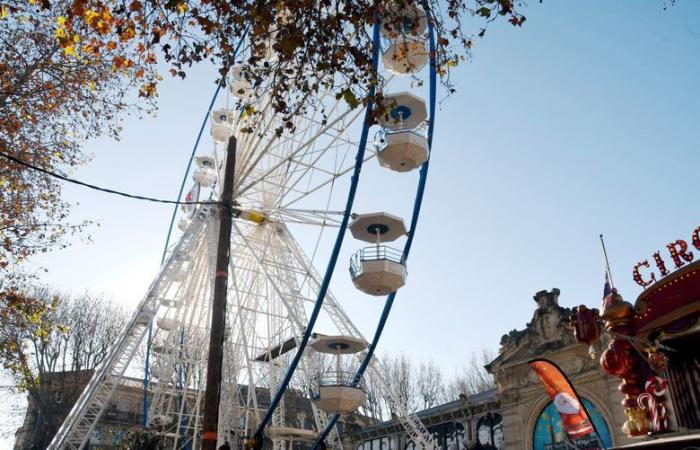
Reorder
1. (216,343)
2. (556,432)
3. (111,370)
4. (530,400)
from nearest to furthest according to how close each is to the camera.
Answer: (216,343), (111,370), (556,432), (530,400)

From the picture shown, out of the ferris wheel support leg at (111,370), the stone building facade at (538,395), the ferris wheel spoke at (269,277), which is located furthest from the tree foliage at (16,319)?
the stone building facade at (538,395)

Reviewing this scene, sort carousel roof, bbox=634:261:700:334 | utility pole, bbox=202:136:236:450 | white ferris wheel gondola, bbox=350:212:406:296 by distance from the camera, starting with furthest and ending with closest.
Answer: white ferris wheel gondola, bbox=350:212:406:296
utility pole, bbox=202:136:236:450
carousel roof, bbox=634:261:700:334

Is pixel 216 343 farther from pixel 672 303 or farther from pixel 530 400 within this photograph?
pixel 530 400

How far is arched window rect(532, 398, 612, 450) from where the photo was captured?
20.0 meters

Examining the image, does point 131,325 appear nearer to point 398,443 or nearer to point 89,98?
point 89,98

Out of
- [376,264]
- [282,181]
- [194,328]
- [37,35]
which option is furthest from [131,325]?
[37,35]

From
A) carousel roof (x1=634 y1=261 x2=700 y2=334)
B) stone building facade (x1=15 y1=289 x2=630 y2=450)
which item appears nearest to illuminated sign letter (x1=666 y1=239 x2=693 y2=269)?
carousel roof (x1=634 y1=261 x2=700 y2=334)

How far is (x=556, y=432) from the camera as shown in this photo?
21.2 m

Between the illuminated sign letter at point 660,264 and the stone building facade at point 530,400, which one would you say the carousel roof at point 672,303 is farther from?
the stone building facade at point 530,400

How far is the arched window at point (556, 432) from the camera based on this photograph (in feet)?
65.7

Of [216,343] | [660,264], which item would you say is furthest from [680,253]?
[216,343]

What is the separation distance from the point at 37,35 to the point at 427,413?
2470cm

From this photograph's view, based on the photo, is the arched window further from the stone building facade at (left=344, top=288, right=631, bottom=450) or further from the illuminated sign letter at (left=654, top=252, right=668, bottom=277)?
the illuminated sign letter at (left=654, top=252, right=668, bottom=277)

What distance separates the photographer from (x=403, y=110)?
1969 centimetres
